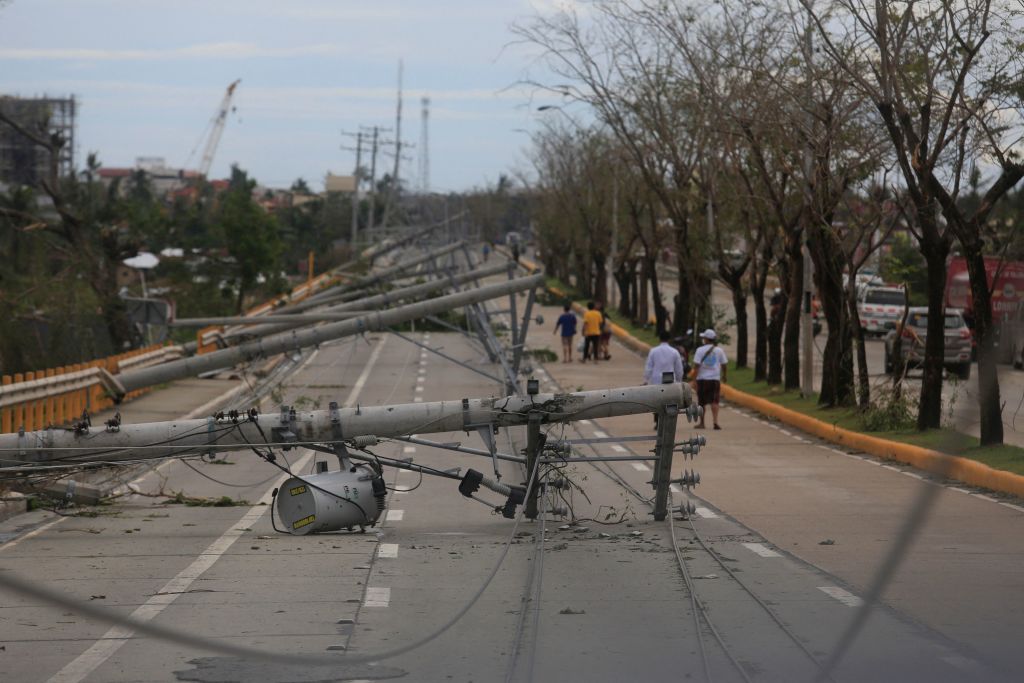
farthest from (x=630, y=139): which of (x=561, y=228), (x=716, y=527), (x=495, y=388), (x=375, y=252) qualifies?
(x=561, y=228)

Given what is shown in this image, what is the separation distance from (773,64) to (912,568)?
17.7 meters

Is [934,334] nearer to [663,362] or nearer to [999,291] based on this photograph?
[663,362]

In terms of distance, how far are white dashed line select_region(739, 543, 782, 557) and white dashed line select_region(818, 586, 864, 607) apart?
5.82 ft

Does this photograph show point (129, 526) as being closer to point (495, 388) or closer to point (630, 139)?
point (495, 388)

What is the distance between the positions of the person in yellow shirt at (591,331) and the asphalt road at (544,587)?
23.9 meters

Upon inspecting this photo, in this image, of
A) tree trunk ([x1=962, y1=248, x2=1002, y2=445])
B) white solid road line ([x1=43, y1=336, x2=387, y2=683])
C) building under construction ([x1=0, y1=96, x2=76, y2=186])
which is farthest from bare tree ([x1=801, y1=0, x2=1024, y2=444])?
building under construction ([x1=0, y1=96, x2=76, y2=186])

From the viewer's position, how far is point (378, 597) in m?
10.0

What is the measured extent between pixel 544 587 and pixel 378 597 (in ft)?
4.26

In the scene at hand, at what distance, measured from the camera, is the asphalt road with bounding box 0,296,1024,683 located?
25.7ft

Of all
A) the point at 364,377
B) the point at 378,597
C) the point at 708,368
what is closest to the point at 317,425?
the point at 378,597

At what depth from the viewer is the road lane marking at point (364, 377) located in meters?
31.9

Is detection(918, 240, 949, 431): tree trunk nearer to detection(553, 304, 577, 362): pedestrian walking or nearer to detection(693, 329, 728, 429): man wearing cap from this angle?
detection(693, 329, 728, 429): man wearing cap

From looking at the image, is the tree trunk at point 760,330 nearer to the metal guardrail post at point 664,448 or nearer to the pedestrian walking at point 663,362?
the pedestrian walking at point 663,362

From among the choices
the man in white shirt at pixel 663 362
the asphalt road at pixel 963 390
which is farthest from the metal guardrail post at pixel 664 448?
the man in white shirt at pixel 663 362
